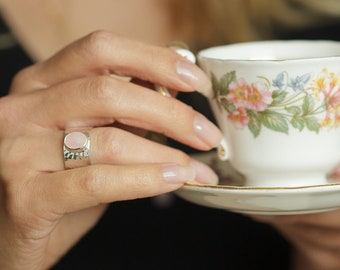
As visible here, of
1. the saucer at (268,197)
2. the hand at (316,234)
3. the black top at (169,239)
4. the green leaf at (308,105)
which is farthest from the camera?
the black top at (169,239)

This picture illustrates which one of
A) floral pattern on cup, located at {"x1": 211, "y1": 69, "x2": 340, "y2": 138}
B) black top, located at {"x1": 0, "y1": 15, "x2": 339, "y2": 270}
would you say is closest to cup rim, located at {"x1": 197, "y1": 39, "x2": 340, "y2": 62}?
floral pattern on cup, located at {"x1": 211, "y1": 69, "x2": 340, "y2": 138}

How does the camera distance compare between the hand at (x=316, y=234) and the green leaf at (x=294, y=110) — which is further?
the hand at (x=316, y=234)

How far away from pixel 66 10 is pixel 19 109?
0.71 m

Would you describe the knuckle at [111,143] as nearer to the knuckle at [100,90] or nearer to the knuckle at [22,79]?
the knuckle at [100,90]

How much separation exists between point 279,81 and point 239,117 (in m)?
0.10

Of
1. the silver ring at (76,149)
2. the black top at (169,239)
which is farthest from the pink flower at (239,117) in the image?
→ the black top at (169,239)

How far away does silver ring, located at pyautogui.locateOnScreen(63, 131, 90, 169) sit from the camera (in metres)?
0.80

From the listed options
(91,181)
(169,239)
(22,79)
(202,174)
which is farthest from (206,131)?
(169,239)

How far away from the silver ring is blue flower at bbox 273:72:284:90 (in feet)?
0.88

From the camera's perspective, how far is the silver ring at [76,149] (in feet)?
2.61

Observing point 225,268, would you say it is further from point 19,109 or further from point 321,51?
point 19,109

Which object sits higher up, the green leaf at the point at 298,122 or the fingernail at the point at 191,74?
the fingernail at the point at 191,74

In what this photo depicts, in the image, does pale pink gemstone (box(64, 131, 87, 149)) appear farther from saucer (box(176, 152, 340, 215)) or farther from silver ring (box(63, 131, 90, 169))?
saucer (box(176, 152, 340, 215))

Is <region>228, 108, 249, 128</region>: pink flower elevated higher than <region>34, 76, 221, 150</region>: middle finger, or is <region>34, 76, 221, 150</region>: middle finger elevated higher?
<region>34, 76, 221, 150</region>: middle finger
